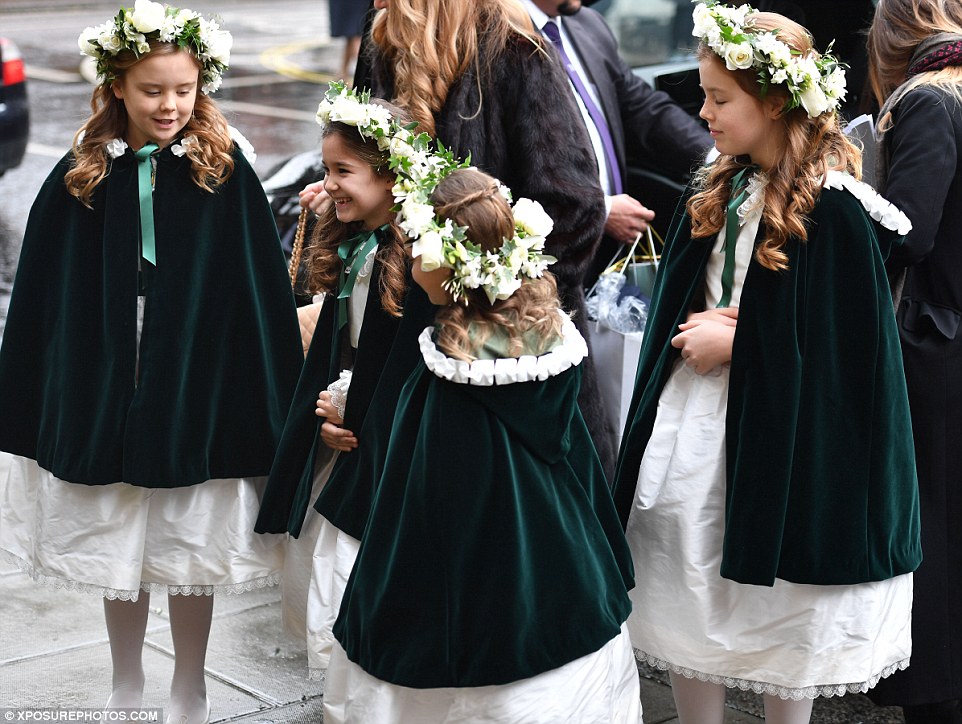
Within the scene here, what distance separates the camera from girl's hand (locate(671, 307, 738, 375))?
314 cm

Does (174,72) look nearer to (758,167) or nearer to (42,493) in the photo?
(42,493)

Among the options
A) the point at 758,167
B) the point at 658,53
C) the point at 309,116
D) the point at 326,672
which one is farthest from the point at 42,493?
the point at 309,116

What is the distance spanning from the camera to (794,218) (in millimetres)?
3016

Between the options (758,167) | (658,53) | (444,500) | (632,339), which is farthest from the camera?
(658,53)

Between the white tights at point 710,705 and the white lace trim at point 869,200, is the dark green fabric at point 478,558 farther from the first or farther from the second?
the white lace trim at point 869,200

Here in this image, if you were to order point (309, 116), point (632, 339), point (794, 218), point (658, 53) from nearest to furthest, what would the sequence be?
point (794, 218) < point (632, 339) < point (658, 53) < point (309, 116)

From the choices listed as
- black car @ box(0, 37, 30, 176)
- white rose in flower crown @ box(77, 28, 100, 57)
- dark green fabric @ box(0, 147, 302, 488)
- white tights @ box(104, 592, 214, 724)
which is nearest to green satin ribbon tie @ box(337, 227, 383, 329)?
dark green fabric @ box(0, 147, 302, 488)

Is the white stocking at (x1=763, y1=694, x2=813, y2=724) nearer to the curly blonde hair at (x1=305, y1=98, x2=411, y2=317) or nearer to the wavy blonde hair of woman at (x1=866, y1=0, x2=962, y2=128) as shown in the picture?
the curly blonde hair at (x1=305, y1=98, x2=411, y2=317)

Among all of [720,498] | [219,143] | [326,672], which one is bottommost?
[326,672]

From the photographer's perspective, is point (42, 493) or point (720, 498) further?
point (42, 493)

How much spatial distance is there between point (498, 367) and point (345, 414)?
0.62 metres

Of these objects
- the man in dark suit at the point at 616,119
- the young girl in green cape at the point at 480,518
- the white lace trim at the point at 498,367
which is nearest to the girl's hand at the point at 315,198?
the young girl in green cape at the point at 480,518

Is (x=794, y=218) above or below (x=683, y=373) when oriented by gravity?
above

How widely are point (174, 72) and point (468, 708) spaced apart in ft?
5.65
